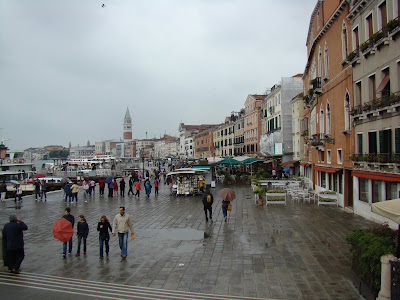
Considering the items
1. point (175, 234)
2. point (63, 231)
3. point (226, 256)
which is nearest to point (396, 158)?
point (226, 256)

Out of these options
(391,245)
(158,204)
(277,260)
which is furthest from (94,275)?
(158,204)

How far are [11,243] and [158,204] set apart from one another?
14525mm

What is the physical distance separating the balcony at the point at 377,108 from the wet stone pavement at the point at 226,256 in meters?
4.72

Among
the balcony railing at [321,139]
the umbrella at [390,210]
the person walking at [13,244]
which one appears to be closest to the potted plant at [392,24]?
the umbrella at [390,210]

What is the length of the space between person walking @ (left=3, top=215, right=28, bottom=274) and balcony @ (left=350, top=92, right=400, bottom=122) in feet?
42.6

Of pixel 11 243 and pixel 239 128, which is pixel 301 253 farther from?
pixel 239 128

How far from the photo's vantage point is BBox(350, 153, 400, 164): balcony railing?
13.2 metres

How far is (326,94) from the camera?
24.1m

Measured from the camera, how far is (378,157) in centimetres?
1456

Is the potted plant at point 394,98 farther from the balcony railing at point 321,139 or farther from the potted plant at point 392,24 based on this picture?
the balcony railing at point 321,139

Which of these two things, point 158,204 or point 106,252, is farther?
point 158,204

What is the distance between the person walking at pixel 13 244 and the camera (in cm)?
932

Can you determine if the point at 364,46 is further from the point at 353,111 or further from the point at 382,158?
the point at 382,158

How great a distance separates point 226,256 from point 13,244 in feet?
18.9
